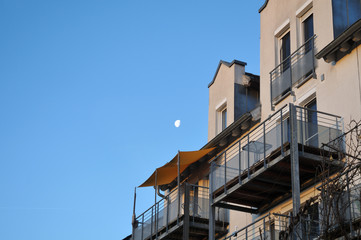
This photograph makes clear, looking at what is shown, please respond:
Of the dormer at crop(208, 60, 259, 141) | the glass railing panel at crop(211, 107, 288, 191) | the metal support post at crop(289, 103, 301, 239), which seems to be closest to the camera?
the metal support post at crop(289, 103, 301, 239)

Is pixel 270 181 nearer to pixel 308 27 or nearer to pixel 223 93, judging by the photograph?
pixel 308 27

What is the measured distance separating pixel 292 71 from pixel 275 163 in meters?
3.70

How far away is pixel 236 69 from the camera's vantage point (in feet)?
83.5

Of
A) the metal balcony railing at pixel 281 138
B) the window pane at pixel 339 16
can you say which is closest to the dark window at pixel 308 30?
the window pane at pixel 339 16

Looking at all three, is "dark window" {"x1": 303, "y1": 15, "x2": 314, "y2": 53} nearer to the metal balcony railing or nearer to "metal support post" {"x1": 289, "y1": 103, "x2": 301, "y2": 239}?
the metal balcony railing

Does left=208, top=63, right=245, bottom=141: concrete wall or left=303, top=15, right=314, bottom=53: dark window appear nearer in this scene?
left=303, top=15, right=314, bottom=53: dark window

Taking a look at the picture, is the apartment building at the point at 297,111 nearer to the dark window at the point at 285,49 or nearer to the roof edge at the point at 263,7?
the dark window at the point at 285,49

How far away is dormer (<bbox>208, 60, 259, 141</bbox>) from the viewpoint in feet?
→ 82.2

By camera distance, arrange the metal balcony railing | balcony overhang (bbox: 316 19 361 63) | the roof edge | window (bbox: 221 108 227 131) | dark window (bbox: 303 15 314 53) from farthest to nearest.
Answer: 1. window (bbox: 221 108 227 131)
2. the roof edge
3. dark window (bbox: 303 15 314 53)
4. the metal balcony railing
5. balcony overhang (bbox: 316 19 361 63)

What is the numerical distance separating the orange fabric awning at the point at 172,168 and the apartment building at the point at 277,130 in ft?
0.13

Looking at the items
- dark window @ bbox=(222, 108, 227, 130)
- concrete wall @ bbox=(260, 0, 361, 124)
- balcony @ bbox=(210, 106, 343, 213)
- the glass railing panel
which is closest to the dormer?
dark window @ bbox=(222, 108, 227, 130)

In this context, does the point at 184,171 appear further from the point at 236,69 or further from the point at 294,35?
the point at 294,35

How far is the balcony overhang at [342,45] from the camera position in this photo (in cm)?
1762

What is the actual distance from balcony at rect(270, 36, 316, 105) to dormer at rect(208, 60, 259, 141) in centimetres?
286
